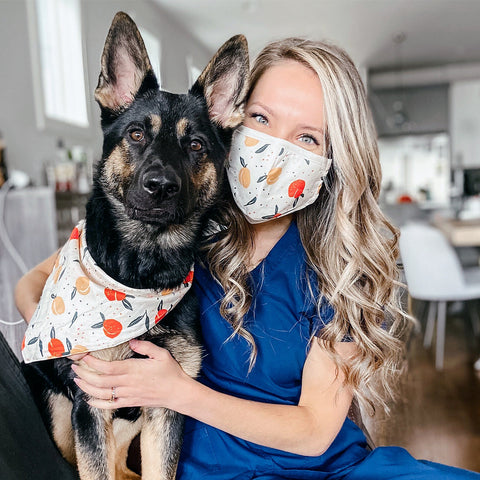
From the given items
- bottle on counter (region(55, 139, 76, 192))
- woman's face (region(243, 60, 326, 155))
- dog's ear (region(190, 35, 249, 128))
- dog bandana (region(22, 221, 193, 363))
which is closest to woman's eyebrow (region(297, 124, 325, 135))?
woman's face (region(243, 60, 326, 155))

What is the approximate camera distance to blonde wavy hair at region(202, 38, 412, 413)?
113 centimetres

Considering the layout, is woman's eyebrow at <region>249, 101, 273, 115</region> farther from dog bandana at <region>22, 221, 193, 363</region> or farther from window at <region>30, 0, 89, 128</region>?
window at <region>30, 0, 89, 128</region>

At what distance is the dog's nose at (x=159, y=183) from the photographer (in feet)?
3.18

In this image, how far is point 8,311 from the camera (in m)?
1.41

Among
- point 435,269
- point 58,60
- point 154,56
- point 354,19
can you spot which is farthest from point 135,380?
point 354,19

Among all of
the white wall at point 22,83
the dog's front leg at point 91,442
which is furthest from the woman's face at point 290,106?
the white wall at point 22,83

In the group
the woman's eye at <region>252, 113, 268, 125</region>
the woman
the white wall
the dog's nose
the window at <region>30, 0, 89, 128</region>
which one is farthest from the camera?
the window at <region>30, 0, 89, 128</region>

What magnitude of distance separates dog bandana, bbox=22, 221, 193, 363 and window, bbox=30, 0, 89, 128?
347cm

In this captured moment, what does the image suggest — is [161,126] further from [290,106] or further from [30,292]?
[30,292]

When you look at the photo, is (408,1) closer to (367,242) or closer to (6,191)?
(6,191)

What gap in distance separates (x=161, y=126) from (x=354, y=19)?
6.26 meters

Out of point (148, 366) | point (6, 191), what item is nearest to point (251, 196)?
point (148, 366)

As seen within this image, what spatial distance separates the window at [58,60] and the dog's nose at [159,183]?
3498mm

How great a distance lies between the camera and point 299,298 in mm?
1169
